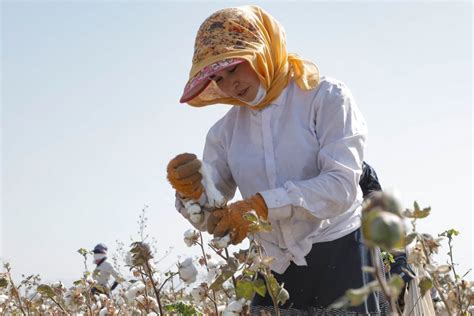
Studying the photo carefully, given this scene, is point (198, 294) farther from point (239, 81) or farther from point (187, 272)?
point (239, 81)

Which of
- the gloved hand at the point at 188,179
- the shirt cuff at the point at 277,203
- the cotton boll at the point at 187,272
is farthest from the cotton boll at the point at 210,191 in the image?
the cotton boll at the point at 187,272

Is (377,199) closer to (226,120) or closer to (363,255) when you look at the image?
(363,255)

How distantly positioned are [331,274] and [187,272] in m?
0.44

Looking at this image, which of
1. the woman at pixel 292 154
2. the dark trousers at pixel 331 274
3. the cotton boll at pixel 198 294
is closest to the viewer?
the woman at pixel 292 154

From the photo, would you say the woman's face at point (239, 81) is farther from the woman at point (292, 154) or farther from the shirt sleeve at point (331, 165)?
the shirt sleeve at point (331, 165)

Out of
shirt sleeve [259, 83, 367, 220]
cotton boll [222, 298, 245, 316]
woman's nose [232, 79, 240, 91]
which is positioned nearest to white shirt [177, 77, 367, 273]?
shirt sleeve [259, 83, 367, 220]

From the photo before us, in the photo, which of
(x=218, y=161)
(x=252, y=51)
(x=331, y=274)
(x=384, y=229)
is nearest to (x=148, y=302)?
(x=218, y=161)

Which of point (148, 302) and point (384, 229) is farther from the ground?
point (384, 229)

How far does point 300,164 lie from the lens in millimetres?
2285

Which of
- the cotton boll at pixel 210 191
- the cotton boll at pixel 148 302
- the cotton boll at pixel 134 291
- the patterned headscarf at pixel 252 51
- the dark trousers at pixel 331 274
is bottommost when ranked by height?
the cotton boll at pixel 148 302

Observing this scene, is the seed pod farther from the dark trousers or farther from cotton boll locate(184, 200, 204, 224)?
the dark trousers

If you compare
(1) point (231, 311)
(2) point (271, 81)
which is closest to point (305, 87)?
(2) point (271, 81)

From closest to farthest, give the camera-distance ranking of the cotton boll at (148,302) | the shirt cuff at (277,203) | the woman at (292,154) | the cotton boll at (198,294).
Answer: the shirt cuff at (277,203)
the woman at (292,154)
the cotton boll at (198,294)
the cotton boll at (148,302)

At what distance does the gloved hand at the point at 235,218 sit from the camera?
6.44 feet
